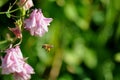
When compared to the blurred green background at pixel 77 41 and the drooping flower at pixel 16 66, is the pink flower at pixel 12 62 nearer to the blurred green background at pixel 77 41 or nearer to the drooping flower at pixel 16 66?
the drooping flower at pixel 16 66

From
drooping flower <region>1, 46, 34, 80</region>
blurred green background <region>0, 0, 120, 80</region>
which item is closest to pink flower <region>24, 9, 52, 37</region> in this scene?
drooping flower <region>1, 46, 34, 80</region>

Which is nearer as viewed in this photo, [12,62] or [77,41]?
[12,62]

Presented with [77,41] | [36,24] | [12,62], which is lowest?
[77,41]

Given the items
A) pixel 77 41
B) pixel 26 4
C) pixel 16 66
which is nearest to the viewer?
pixel 16 66

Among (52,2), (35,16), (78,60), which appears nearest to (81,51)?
(78,60)

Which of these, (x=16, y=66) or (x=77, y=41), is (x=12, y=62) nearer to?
(x=16, y=66)

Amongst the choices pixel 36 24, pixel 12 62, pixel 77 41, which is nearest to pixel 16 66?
pixel 12 62

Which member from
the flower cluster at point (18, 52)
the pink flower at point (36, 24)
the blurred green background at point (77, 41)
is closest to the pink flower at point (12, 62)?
the flower cluster at point (18, 52)

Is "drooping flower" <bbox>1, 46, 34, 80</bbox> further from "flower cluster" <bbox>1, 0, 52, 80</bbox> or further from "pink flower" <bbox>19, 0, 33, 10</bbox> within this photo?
"pink flower" <bbox>19, 0, 33, 10</bbox>
